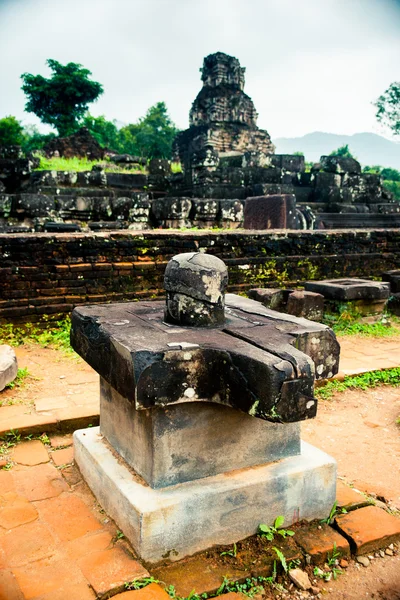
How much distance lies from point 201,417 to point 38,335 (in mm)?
3226

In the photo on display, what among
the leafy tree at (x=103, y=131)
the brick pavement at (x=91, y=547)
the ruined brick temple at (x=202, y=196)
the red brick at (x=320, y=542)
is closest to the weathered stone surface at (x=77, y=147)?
the ruined brick temple at (x=202, y=196)

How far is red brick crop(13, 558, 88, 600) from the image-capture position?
164 cm

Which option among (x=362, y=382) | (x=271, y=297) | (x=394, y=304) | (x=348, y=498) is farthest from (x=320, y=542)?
(x=394, y=304)

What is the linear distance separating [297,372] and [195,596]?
2.66ft

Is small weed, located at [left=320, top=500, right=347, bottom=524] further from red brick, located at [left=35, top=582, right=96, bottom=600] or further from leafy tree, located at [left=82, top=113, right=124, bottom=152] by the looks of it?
leafy tree, located at [left=82, top=113, right=124, bottom=152]

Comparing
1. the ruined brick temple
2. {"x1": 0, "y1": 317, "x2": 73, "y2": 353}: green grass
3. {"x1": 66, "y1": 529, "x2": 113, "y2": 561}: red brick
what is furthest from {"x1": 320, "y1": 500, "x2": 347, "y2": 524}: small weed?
the ruined brick temple

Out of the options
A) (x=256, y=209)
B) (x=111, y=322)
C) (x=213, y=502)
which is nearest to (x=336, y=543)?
(x=213, y=502)

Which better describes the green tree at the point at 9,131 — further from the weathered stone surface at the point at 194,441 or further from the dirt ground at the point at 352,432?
the weathered stone surface at the point at 194,441

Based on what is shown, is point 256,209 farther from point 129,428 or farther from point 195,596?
point 195,596

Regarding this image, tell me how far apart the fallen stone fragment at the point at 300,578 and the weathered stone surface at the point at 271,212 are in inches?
269

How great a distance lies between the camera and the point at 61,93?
30984mm

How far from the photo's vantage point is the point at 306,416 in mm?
1682

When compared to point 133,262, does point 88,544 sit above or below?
below

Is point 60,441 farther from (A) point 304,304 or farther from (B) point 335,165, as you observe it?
(B) point 335,165
